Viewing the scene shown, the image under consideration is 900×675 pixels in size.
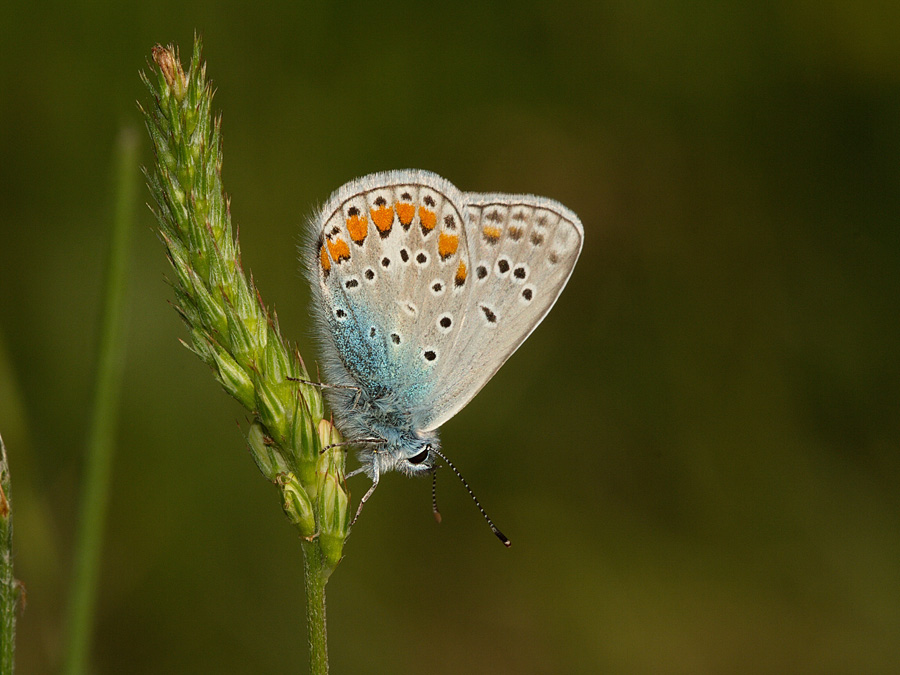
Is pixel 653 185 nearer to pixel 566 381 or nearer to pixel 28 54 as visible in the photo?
pixel 566 381

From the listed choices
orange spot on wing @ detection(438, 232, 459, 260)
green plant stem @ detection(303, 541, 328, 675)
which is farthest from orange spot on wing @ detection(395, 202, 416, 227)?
green plant stem @ detection(303, 541, 328, 675)

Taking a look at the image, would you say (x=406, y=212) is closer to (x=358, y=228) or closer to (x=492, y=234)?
(x=358, y=228)

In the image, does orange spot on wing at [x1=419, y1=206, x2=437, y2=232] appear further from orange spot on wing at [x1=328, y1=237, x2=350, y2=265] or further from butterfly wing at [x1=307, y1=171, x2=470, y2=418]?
orange spot on wing at [x1=328, y1=237, x2=350, y2=265]

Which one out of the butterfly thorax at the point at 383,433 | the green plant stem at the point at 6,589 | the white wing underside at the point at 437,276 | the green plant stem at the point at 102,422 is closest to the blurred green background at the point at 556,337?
the butterfly thorax at the point at 383,433

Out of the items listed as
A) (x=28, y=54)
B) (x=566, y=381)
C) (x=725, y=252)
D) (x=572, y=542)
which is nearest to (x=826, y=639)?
(x=572, y=542)

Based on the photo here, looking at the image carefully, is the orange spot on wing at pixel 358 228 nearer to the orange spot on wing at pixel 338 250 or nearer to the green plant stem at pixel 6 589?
the orange spot on wing at pixel 338 250

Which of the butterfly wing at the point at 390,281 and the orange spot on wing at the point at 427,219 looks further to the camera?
the orange spot on wing at the point at 427,219

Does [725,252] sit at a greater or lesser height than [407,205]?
lesser
